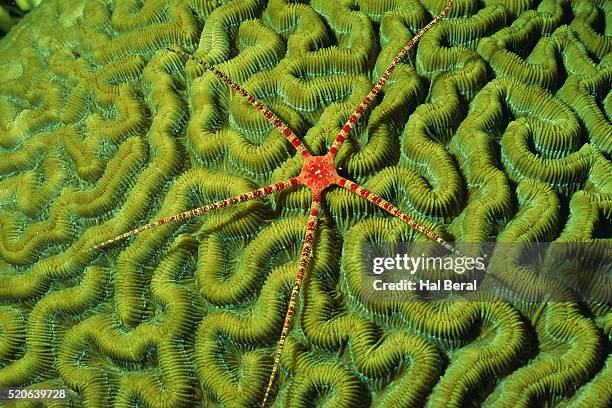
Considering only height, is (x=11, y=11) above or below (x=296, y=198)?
above

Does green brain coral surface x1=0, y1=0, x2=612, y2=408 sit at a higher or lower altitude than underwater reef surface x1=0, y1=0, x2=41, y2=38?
lower

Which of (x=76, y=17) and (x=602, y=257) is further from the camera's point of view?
(x=76, y=17)

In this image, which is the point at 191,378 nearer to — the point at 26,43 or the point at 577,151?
the point at 577,151

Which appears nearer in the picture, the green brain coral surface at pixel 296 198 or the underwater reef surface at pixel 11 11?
the green brain coral surface at pixel 296 198

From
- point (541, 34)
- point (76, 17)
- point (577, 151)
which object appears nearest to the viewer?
point (577, 151)

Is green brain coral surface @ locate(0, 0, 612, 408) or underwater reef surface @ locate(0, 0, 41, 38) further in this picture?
underwater reef surface @ locate(0, 0, 41, 38)

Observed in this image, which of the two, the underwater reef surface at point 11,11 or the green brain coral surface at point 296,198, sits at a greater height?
the underwater reef surface at point 11,11

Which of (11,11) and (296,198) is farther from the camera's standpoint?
(11,11)

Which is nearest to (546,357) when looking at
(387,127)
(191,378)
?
(387,127)
